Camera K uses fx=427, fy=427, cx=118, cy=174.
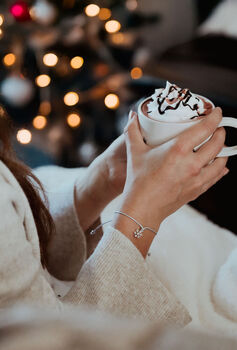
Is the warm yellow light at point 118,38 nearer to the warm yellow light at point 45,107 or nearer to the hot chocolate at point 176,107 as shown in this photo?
the warm yellow light at point 45,107

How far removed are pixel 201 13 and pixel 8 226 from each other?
2487 mm

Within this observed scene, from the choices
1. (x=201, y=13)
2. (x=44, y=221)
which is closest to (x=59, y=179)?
(x=44, y=221)

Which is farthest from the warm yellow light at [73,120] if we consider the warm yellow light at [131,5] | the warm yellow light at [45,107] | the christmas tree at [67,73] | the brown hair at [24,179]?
the brown hair at [24,179]

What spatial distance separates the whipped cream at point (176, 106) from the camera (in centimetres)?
62

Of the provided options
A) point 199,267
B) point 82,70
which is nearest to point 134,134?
point 199,267

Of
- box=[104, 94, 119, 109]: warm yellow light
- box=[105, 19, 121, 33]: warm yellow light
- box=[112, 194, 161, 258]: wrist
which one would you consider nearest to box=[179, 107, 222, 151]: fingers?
box=[112, 194, 161, 258]: wrist

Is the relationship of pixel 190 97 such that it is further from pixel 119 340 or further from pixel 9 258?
pixel 119 340

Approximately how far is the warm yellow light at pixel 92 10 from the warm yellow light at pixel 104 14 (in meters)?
0.07

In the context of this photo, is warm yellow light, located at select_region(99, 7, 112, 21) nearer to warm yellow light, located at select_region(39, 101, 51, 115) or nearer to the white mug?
warm yellow light, located at select_region(39, 101, 51, 115)

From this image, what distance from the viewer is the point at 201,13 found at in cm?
267

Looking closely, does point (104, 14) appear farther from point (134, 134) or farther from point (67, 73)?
A: point (134, 134)

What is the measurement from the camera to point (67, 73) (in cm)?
205

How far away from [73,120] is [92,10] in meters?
0.50

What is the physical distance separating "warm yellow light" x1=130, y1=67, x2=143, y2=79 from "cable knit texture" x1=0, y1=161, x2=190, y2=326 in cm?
164
